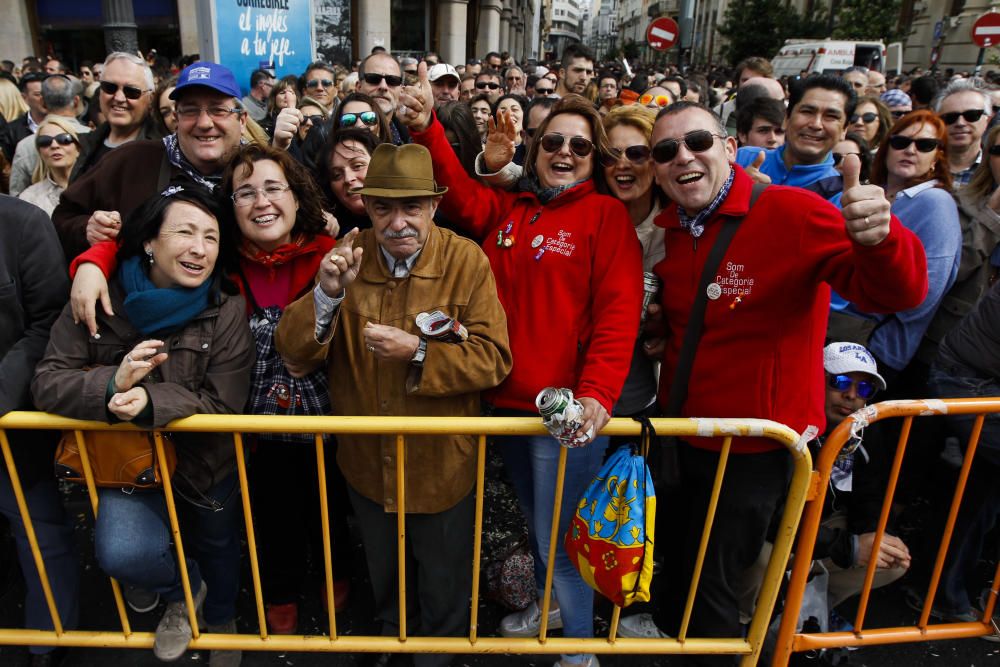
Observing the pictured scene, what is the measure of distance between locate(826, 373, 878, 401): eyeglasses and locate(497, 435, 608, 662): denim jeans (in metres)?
1.20

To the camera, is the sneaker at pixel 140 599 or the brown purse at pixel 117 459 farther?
the sneaker at pixel 140 599

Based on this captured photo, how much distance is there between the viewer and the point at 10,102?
23.7 feet

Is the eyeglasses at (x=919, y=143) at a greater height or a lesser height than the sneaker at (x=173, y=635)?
greater

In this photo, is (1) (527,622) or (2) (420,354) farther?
(1) (527,622)

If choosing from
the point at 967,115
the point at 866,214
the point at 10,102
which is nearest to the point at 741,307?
the point at 866,214

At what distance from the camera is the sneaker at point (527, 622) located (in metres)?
2.99

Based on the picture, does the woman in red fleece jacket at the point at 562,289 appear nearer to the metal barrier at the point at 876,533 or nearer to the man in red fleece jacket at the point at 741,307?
the man in red fleece jacket at the point at 741,307

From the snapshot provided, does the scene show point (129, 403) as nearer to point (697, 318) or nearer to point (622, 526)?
point (622, 526)

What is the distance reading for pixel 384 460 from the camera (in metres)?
2.43

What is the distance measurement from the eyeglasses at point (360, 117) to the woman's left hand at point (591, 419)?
77.4 inches

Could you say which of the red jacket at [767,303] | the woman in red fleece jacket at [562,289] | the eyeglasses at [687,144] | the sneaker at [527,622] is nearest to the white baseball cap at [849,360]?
the red jacket at [767,303]

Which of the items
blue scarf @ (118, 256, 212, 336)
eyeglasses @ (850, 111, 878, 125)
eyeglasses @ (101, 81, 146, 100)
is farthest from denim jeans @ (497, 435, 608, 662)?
eyeglasses @ (850, 111, 878, 125)

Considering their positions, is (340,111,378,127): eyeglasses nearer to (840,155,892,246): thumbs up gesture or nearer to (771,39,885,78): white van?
(840,155,892,246): thumbs up gesture

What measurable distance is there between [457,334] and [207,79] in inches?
69.4
